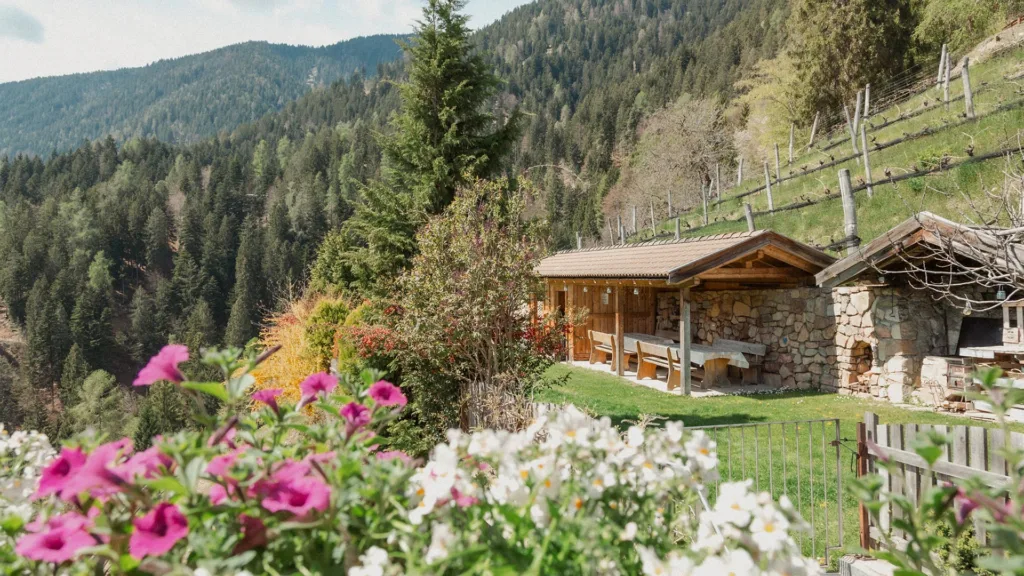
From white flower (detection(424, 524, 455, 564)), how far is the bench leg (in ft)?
34.9

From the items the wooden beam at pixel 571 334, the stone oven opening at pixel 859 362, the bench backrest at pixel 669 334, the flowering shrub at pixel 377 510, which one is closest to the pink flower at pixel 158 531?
the flowering shrub at pixel 377 510

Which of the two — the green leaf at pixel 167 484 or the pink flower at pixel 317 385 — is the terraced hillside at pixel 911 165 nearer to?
the pink flower at pixel 317 385

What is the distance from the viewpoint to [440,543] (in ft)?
3.41

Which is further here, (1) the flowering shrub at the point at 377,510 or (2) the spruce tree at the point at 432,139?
(2) the spruce tree at the point at 432,139

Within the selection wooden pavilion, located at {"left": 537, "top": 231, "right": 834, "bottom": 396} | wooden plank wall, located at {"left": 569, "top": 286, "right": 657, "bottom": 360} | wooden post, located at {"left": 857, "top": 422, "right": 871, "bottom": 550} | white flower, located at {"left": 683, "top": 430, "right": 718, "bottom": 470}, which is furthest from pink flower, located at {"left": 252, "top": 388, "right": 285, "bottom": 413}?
wooden plank wall, located at {"left": 569, "top": 286, "right": 657, "bottom": 360}

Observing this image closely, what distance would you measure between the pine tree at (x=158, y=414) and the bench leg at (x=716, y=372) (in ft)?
108

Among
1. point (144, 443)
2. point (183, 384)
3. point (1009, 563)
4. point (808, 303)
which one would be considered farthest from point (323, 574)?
point (144, 443)

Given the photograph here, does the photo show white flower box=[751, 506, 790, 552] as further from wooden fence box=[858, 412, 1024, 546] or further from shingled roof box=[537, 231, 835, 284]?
shingled roof box=[537, 231, 835, 284]

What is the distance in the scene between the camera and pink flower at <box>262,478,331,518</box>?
1.02 meters

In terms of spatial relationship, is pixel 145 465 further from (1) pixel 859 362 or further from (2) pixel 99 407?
(2) pixel 99 407

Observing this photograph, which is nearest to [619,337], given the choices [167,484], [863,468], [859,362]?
[859,362]

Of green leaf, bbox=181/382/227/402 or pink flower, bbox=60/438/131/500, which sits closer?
pink flower, bbox=60/438/131/500

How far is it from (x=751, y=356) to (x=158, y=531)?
11.7m

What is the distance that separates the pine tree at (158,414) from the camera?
35.4m
